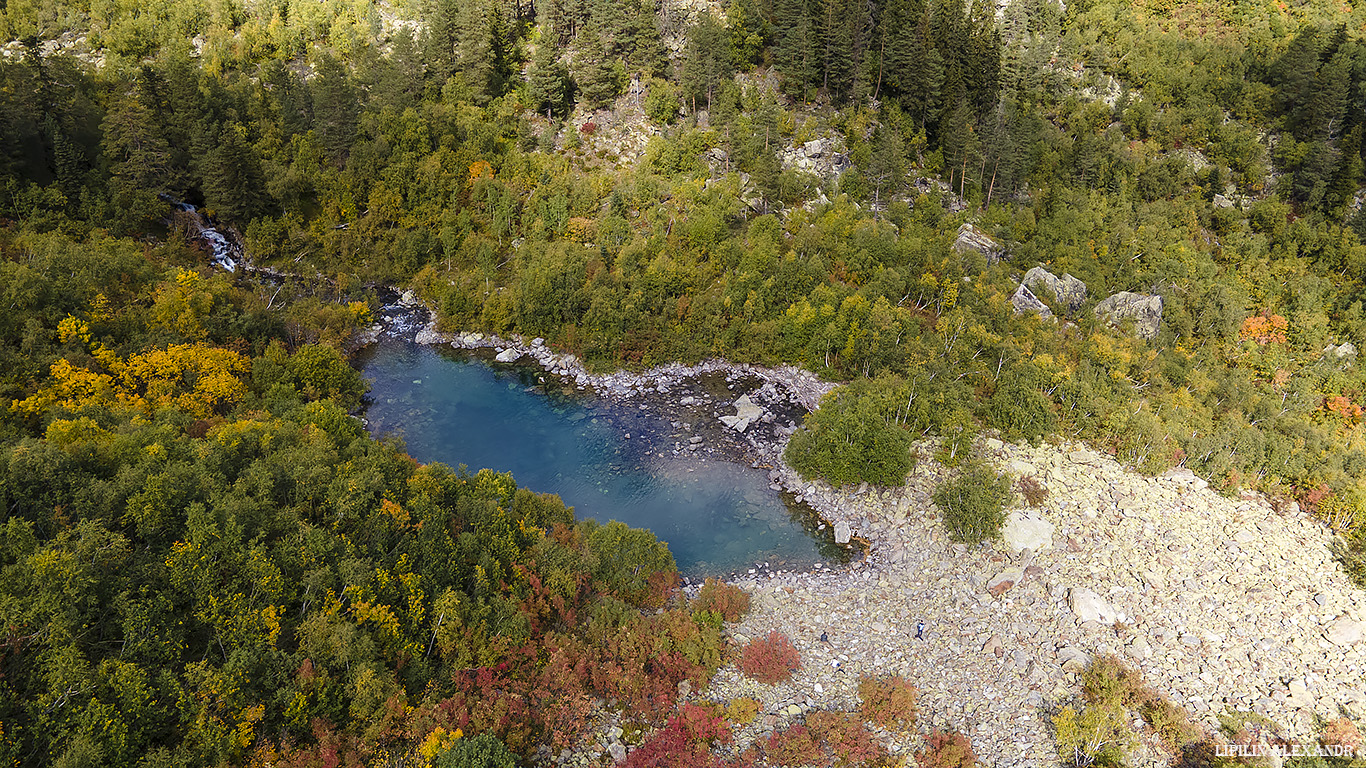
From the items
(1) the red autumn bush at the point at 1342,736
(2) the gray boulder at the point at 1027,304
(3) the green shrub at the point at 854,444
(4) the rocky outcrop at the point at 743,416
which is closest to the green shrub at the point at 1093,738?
(1) the red autumn bush at the point at 1342,736

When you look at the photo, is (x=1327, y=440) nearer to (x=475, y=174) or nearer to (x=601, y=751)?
(x=601, y=751)

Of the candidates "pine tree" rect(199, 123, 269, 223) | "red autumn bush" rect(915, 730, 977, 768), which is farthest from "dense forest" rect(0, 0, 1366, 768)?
"red autumn bush" rect(915, 730, 977, 768)

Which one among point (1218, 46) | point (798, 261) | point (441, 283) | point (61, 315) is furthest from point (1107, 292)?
point (61, 315)

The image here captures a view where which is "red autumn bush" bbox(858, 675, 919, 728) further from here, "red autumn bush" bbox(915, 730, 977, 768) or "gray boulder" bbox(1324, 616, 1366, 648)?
"gray boulder" bbox(1324, 616, 1366, 648)

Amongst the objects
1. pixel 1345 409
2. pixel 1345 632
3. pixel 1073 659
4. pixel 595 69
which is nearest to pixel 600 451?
pixel 1073 659

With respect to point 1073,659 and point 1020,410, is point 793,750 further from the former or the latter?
point 1020,410

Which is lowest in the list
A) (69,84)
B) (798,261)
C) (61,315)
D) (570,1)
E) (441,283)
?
(441,283)
